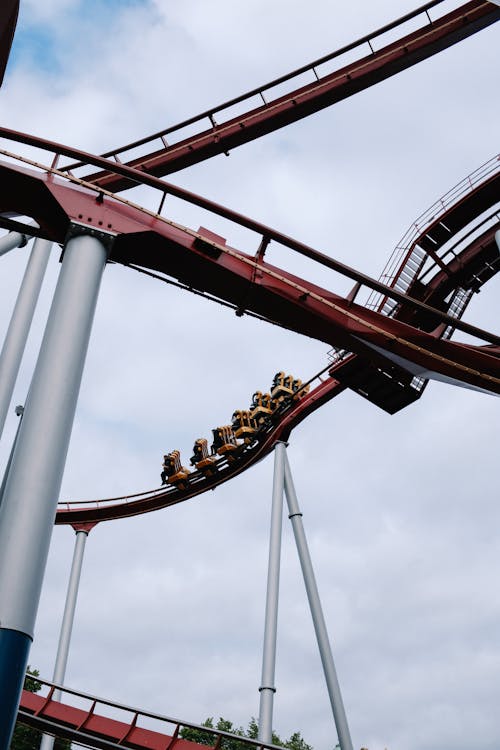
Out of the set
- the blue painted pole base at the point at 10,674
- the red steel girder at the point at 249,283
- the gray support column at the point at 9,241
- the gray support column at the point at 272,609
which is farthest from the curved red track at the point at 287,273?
the blue painted pole base at the point at 10,674

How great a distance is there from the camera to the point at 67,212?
7562mm

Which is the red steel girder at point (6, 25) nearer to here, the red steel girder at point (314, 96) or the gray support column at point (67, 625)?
the red steel girder at point (314, 96)

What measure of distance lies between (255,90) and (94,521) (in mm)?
9786

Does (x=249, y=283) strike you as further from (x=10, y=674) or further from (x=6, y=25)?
(x=10, y=674)

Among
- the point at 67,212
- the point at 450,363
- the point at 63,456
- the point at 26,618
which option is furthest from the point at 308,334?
the point at 26,618

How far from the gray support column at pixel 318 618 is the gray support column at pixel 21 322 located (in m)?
5.63

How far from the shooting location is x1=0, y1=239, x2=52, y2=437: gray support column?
9.38m

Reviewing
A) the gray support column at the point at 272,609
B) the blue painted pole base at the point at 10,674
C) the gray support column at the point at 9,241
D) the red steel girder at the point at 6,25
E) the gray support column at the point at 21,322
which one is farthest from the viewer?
the gray support column at the point at 272,609

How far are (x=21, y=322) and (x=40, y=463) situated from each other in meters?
4.53

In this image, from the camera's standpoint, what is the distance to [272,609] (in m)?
12.3

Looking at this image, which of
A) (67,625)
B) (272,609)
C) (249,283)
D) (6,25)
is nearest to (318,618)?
(272,609)

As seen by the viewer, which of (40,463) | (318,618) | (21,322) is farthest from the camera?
(318,618)

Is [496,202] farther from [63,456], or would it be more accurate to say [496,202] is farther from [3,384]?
[63,456]

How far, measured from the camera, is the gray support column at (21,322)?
9.38m
